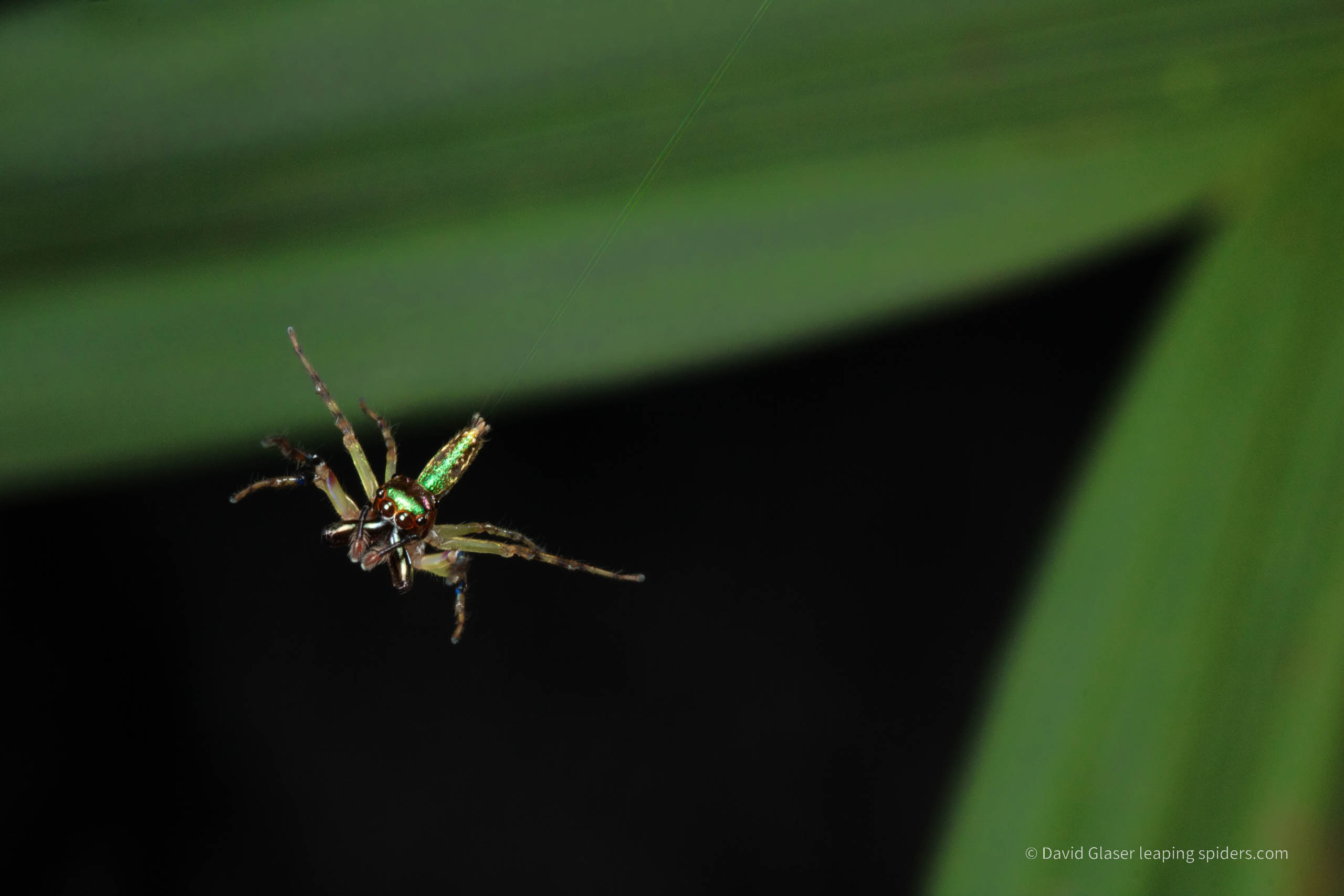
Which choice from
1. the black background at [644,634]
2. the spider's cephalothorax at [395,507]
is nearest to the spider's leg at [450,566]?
the spider's cephalothorax at [395,507]

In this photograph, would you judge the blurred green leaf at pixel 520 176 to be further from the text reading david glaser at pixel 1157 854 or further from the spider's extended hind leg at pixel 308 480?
the text reading david glaser at pixel 1157 854

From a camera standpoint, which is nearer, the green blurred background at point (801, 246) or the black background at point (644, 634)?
the green blurred background at point (801, 246)

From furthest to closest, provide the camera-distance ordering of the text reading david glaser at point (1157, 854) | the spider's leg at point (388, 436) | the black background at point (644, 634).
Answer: the black background at point (644, 634) < the spider's leg at point (388, 436) < the text reading david glaser at point (1157, 854)

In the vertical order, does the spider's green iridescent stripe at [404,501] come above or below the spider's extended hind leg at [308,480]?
above

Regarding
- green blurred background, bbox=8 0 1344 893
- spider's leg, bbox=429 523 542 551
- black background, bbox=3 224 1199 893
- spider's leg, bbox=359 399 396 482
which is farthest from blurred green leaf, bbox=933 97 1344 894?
spider's leg, bbox=359 399 396 482

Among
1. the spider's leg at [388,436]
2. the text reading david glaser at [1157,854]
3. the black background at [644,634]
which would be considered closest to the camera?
the text reading david glaser at [1157,854]

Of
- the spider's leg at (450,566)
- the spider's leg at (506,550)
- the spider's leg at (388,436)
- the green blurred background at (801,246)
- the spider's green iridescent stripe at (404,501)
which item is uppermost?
the green blurred background at (801,246)

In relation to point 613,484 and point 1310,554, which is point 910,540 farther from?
point 1310,554
